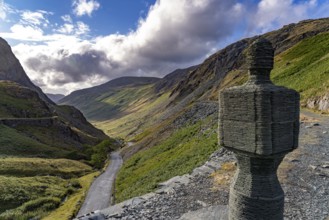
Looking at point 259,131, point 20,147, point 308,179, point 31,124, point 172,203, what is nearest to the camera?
point 259,131

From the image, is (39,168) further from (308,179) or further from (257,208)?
(257,208)

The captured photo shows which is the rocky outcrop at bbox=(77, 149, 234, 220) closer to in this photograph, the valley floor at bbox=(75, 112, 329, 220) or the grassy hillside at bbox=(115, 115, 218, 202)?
the valley floor at bbox=(75, 112, 329, 220)

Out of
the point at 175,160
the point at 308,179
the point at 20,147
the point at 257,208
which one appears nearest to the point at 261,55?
the point at 257,208

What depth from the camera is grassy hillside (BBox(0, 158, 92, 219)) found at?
153 feet

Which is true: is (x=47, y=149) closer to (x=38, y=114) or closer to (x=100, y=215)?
(x=38, y=114)

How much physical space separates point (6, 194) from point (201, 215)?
47406 mm

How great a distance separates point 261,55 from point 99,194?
5606cm

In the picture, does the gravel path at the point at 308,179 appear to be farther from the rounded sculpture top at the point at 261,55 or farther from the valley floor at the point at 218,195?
the rounded sculpture top at the point at 261,55

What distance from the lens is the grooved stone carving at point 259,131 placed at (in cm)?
705

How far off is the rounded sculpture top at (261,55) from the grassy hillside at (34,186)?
45.5 m

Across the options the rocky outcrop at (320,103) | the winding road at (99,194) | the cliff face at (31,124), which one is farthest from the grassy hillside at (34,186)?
the rocky outcrop at (320,103)

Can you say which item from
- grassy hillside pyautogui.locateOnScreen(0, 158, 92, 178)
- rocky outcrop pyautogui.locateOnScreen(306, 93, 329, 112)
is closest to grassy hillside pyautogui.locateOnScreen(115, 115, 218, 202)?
rocky outcrop pyautogui.locateOnScreen(306, 93, 329, 112)

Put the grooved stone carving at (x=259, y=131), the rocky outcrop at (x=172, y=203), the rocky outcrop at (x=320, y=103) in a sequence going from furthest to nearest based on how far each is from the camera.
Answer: the rocky outcrop at (x=320, y=103), the rocky outcrop at (x=172, y=203), the grooved stone carving at (x=259, y=131)

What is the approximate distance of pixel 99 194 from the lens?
5784cm
